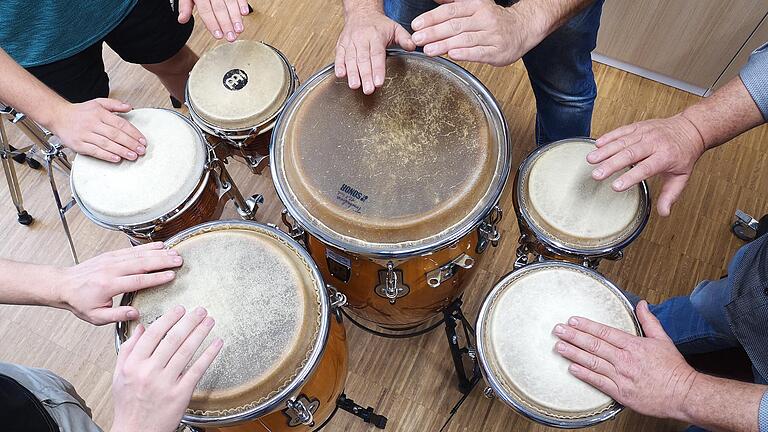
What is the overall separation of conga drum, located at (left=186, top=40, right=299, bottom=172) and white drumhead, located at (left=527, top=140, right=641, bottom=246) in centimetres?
73

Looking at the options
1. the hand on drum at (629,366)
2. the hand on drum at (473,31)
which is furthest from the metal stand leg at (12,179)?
the hand on drum at (629,366)

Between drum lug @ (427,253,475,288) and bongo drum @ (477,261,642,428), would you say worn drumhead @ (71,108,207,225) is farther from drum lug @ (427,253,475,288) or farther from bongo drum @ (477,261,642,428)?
bongo drum @ (477,261,642,428)

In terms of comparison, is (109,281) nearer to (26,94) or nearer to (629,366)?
(26,94)

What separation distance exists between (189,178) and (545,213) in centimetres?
89

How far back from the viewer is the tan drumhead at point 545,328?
3.74 feet

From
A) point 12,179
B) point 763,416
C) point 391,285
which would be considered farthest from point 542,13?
point 12,179

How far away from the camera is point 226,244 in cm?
124

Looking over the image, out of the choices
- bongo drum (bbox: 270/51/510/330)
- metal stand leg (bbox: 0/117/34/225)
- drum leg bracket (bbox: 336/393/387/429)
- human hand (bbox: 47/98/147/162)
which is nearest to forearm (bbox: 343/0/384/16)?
bongo drum (bbox: 270/51/510/330)

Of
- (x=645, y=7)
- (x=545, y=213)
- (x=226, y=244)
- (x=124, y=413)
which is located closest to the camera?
(x=124, y=413)

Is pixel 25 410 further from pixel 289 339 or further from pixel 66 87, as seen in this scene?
pixel 66 87

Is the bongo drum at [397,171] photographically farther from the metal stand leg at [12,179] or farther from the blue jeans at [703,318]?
the metal stand leg at [12,179]

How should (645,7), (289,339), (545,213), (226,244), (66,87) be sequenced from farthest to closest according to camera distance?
(645,7) < (66,87) < (545,213) < (226,244) < (289,339)

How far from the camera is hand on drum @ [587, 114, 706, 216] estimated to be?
1.24 m

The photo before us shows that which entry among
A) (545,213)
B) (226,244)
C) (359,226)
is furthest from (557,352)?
(226,244)
